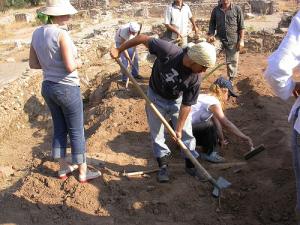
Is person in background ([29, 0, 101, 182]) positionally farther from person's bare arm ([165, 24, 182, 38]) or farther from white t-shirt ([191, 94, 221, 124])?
person's bare arm ([165, 24, 182, 38])

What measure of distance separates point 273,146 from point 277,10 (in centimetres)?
Result: 1544

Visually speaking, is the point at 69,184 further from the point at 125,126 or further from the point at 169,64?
the point at 125,126

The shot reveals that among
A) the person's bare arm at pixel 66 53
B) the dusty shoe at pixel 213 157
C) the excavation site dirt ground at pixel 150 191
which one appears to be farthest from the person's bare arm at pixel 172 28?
the person's bare arm at pixel 66 53

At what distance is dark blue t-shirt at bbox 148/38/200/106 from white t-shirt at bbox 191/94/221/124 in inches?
29.8

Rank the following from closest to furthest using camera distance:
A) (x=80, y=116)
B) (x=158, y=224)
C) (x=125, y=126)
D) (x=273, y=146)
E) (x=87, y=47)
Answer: (x=158, y=224), (x=80, y=116), (x=273, y=146), (x=125, y=126), (x=87, y=47)

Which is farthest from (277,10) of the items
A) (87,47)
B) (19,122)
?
(19,122)

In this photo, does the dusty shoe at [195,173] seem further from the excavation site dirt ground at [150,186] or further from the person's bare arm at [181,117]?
the person's bare arm at [181,117]

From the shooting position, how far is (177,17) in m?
8.64

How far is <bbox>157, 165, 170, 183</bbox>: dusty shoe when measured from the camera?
447cm

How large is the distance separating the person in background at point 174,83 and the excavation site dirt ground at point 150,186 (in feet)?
1.48

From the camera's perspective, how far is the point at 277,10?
756 inches

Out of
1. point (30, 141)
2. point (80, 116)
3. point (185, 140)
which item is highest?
point (80, 116)

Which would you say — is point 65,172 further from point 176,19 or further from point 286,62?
point 176,19

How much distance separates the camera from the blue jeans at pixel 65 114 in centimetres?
388
